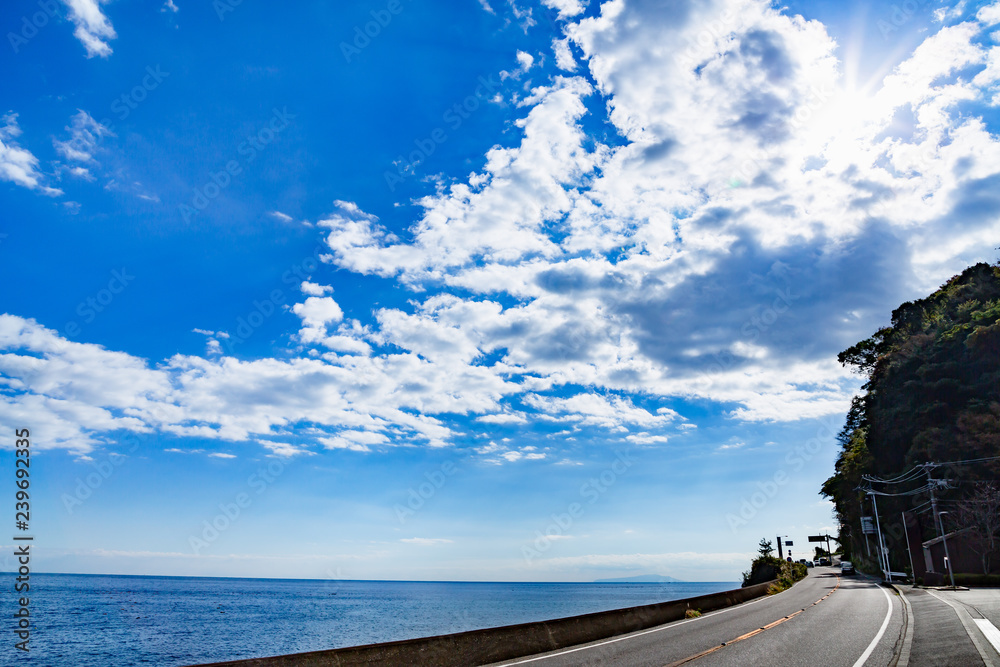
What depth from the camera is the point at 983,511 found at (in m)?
40.8

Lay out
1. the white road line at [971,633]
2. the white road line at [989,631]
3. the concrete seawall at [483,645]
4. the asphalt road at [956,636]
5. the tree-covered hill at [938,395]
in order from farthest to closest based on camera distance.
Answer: the tree-covered hill at [938,395] → the white road line at [989,631] → the asphalt road at [956,636] → the white road line at [971,633] → the concrete seawall at [483,645]

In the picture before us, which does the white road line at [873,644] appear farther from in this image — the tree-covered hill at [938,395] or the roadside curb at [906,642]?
the tree-covered hill at [938,395]

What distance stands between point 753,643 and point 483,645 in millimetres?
6968

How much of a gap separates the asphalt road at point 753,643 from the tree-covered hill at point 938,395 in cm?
3080

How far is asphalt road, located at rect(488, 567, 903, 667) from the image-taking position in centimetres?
1148

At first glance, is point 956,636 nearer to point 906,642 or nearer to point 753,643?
point 906,642

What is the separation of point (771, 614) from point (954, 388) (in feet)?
127

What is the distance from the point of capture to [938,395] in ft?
161

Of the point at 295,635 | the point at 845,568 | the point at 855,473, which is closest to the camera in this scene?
the point at 295,635

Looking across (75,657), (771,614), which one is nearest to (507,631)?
(771,614)

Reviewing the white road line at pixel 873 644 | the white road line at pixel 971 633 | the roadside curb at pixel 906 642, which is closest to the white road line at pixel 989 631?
the white road line at pixel 971 633

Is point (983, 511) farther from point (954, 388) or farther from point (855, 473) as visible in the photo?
point (855, 473)

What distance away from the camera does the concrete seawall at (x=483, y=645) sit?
892cm

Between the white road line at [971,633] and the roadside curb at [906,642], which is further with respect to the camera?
the roadside curb at [906,642]
